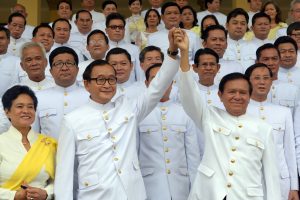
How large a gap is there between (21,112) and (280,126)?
192 centimetres

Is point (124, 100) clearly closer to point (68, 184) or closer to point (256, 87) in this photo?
point (68, 184)

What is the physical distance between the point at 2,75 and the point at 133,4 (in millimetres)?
2716

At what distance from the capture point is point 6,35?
5.96 meters

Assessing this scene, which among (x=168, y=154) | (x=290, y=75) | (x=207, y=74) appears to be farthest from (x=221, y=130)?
(x=290, y=75)

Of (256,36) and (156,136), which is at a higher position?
(256,36)

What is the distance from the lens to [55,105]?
4.38m

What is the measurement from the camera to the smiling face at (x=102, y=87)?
146 inches

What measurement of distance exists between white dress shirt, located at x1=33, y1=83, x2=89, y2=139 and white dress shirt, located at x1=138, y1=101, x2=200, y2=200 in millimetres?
522

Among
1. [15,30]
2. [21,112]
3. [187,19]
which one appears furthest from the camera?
[187,19]

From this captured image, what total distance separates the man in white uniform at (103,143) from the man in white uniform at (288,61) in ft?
6.76

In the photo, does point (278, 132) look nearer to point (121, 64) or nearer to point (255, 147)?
point (255, 147)

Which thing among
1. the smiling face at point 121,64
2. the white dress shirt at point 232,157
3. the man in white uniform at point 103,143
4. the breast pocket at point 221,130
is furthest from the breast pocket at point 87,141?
the smiling face at point 121,64

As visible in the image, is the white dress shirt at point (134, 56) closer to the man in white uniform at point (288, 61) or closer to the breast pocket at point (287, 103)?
the man in white uniform at point (288, 61)

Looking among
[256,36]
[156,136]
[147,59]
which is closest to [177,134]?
[156,136]
